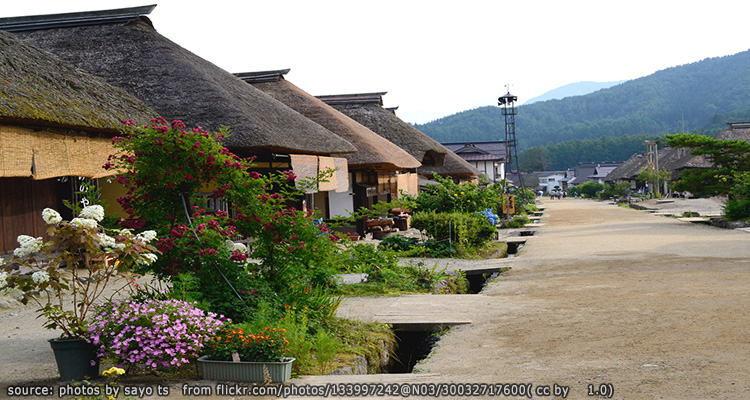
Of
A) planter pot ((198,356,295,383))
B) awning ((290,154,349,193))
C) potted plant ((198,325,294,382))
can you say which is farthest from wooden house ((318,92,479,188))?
planter pot ((198,356,295,383))

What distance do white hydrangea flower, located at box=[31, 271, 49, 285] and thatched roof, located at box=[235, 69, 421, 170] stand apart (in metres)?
15.0

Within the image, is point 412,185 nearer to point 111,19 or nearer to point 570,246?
point 570,246

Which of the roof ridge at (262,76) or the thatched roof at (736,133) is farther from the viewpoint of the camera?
the thatched roof at (736,133)

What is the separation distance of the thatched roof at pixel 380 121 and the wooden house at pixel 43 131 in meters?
15.7

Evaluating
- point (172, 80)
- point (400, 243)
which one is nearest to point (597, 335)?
point (400, 243)

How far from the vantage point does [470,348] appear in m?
6.11

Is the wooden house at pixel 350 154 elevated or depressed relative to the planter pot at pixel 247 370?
elevated

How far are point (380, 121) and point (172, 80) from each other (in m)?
13.5

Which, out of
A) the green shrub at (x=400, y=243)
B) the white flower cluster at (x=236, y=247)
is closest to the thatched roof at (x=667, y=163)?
the green shrub at (x=400, y=243)

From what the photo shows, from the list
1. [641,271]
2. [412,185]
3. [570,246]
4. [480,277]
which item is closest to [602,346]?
[641,271]

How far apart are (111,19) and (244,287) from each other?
12.5 metres

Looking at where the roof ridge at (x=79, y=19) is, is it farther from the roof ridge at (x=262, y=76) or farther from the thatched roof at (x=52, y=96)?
the roof ridge at (x=262, y=76)

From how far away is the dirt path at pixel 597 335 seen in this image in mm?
4816

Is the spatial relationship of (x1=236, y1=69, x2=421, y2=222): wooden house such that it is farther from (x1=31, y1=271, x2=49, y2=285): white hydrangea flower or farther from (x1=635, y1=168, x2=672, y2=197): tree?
(x1=635, y1=168, x2=672, y2=197): tree
